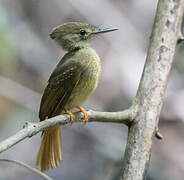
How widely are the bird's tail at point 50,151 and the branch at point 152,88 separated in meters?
0.83

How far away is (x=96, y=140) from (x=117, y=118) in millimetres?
2317

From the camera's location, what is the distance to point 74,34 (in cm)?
373

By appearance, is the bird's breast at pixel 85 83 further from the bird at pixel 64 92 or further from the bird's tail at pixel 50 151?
the bird's tail at pixel 50 151

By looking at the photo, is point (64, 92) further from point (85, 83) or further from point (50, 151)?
point (50, 151)

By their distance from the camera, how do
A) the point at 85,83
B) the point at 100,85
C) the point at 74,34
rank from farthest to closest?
the point at 100,85
the point at 74,34
the point at 85,83

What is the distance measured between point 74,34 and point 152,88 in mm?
1126

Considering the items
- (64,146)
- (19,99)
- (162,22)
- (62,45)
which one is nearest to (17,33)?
(19,99)

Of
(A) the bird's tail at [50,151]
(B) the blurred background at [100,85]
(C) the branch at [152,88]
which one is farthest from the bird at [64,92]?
(B) the blurred background at [100,85]

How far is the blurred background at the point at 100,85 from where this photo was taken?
5020 mm

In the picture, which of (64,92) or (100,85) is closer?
(64,92)

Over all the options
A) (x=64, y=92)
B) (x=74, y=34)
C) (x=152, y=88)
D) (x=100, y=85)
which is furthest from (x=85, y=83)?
(x=100, y=85)

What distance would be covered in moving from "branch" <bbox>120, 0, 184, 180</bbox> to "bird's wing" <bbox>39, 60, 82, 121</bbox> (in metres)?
0.69

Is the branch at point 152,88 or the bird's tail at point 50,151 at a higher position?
the branch at point 152,88

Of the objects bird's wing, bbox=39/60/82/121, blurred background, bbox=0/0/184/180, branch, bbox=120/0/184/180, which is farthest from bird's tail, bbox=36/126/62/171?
blurred background, bbox=0/0/184/180
